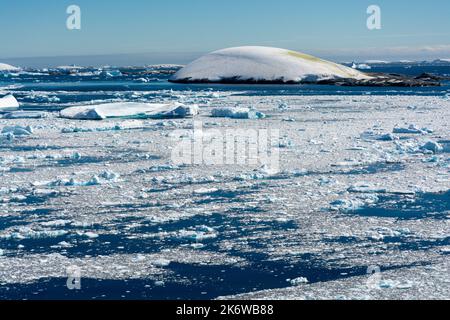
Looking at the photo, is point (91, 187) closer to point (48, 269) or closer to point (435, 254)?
point (48, 269)

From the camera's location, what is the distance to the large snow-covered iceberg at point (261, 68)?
54656 millimetres

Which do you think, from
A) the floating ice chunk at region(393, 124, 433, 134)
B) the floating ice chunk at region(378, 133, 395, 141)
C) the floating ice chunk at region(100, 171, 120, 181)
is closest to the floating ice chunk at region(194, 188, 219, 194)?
the floating ice chunk at region(100, 171, 120, 181)

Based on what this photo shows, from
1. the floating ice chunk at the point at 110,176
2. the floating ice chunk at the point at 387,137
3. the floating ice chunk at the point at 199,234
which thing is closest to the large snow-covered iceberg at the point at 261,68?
the floating ice chunk at the point at 387,137

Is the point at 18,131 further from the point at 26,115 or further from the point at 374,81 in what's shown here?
the point at 374,81

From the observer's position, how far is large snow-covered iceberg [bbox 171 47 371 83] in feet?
179

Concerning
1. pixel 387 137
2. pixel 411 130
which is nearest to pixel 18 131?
pixel 387 137

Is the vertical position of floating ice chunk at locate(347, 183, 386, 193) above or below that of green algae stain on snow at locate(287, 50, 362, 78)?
below

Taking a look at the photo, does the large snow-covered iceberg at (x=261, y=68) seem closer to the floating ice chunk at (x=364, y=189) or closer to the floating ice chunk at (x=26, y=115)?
the floating ice chunk at (x=26, y=115)

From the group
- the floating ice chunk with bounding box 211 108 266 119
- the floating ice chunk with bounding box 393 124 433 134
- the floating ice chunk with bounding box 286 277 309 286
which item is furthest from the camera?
the floating ice chunk with bounding box 211 108 266 119

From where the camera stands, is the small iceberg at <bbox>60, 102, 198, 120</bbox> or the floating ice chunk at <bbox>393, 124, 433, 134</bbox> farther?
the small iceberg at <bbox>60, 102, 198, 120</bbox>

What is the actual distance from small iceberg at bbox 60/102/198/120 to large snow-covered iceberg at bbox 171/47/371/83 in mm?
35428

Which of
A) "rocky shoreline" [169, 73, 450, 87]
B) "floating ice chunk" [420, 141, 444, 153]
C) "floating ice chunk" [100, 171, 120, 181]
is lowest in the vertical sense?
"floating ice chunk" [100, 171, 120, 181]

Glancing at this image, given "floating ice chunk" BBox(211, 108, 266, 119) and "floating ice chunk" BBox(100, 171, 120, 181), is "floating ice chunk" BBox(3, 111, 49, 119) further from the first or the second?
"floating ice chunk" BBox(100, 171, 120, 181)

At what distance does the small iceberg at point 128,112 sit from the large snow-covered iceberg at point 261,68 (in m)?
35.4
